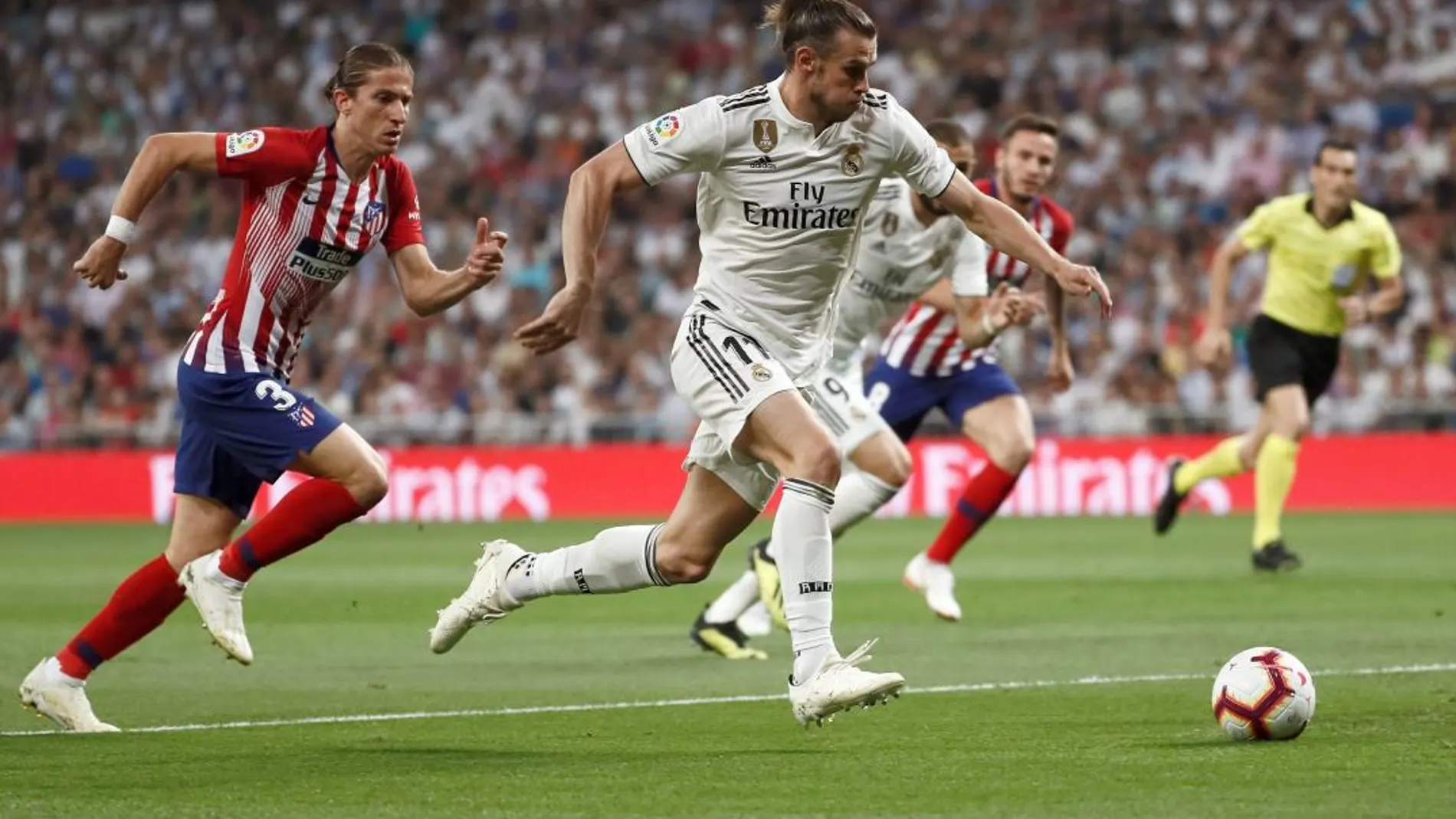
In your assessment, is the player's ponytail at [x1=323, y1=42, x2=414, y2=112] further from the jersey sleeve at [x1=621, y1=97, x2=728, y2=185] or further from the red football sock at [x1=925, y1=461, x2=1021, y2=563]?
the red football sock at [x1=925, y1=461, x2=1021, y2=563]

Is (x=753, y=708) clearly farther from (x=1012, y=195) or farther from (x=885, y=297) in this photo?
(x=1012, y=195)

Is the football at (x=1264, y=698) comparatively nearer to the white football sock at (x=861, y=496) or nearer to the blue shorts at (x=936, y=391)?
the white football sock at (x=861, y=496)

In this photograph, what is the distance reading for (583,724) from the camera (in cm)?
770

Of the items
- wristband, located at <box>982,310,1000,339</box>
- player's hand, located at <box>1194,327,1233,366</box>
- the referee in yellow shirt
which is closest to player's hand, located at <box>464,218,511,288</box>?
wristband, located at <box>982,310,1000,339</box>

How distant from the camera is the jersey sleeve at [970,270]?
11281 mm

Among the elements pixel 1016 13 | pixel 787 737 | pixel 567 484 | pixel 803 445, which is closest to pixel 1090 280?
pixel 803 445

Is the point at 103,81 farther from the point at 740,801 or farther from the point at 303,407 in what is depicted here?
the point at 740,801

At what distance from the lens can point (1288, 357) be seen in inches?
594

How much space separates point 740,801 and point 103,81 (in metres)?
25.9

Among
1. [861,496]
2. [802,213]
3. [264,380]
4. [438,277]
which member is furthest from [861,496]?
[802,213]

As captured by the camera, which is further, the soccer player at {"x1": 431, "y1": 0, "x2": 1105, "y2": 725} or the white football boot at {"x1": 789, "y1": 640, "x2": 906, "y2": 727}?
the soccer player at {"x1": 431, "y1": 0, "x2": 1105, "y2": 725}

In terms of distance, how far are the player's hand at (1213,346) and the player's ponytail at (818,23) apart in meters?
7.18

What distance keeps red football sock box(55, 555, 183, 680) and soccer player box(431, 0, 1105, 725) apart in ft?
4.54

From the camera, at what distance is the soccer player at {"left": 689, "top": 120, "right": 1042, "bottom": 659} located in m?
11.1
